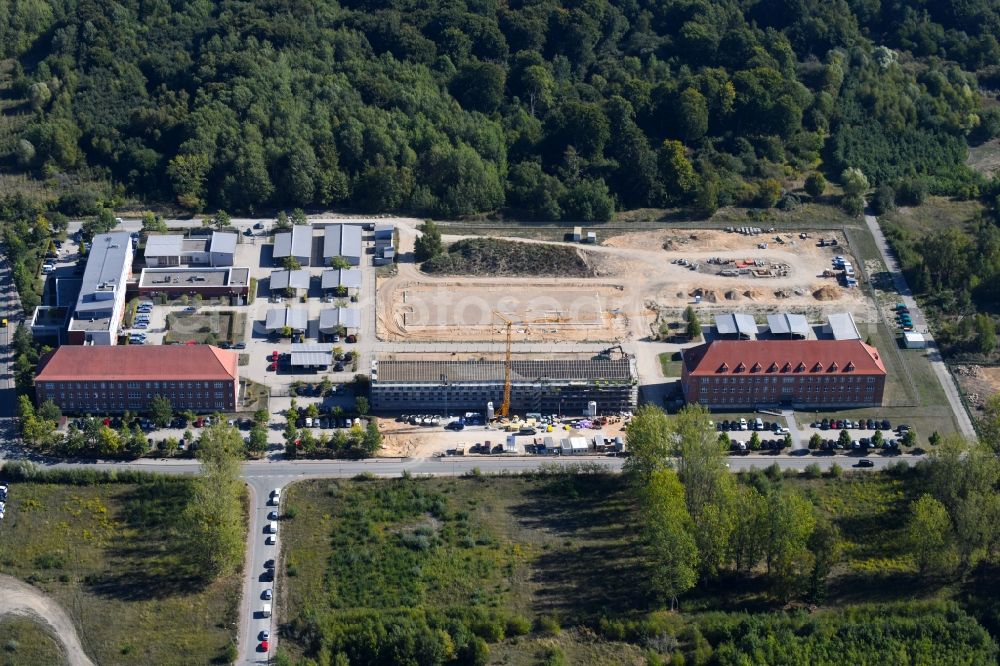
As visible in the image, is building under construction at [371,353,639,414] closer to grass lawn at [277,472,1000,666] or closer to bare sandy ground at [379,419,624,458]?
bare sandy ground at [379,419,624,458]

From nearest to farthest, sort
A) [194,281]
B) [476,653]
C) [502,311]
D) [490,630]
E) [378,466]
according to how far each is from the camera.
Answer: [476,653] < [490,630] < [378,466] < [502,311] < [194,281]

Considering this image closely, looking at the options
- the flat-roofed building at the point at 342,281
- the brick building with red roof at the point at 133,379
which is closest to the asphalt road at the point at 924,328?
the flat-roofed building at the point at 342,281

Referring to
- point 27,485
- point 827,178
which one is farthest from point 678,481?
point 827,178

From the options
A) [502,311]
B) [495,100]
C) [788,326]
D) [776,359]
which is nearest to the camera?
[776,359]

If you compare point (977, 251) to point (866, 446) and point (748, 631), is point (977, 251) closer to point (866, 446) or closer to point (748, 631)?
point (866, 446)

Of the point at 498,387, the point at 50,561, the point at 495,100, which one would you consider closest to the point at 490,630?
the point at 498,387

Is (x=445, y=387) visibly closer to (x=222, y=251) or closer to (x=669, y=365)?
(x=669, y=365)

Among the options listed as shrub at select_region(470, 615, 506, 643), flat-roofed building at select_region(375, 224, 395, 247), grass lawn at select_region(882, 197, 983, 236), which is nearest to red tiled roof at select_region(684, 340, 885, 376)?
shrub at select_region(470, 615, 506, 643)
